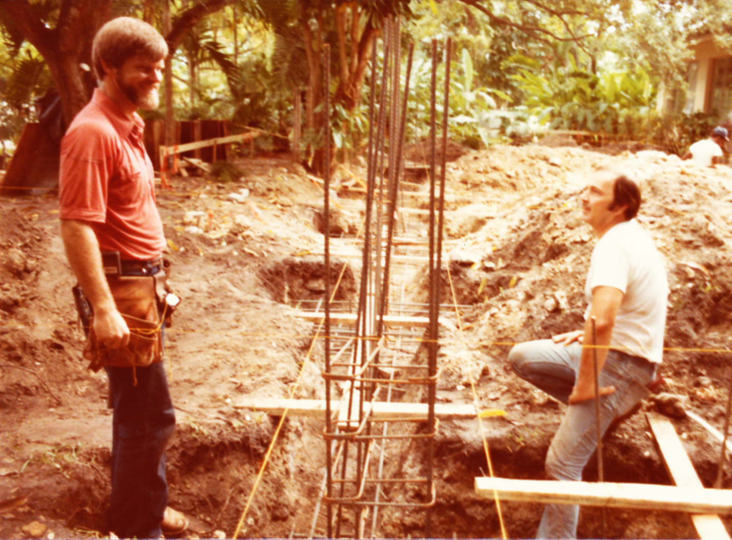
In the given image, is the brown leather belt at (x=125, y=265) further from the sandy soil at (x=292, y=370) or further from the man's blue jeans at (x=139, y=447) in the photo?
the sandy soil at (x=292, y=370)

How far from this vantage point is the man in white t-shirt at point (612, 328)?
8.63 ft

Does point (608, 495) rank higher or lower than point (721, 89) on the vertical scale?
lower

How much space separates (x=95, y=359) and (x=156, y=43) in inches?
43.6

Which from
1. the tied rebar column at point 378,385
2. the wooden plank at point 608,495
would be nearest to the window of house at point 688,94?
the tied rebar column at point 378,385

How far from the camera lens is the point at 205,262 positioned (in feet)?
→ 19.8

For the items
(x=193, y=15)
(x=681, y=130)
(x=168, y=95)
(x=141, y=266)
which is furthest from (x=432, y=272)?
(x=681, y=130)

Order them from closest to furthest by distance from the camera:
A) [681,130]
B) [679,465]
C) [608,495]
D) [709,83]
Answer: [608,495] → [679,465] → [709,83] → [681,130]

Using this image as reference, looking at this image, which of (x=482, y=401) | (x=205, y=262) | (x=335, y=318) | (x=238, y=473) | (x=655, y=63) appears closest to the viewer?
(x=238, y=473)

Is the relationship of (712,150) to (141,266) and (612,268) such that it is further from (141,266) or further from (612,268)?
(141,266)

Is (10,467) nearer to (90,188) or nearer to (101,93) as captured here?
(90,188)

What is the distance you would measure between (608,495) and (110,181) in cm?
205

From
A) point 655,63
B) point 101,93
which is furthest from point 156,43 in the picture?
point 655,63

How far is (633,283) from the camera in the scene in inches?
107

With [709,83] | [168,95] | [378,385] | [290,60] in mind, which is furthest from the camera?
[709,83]
